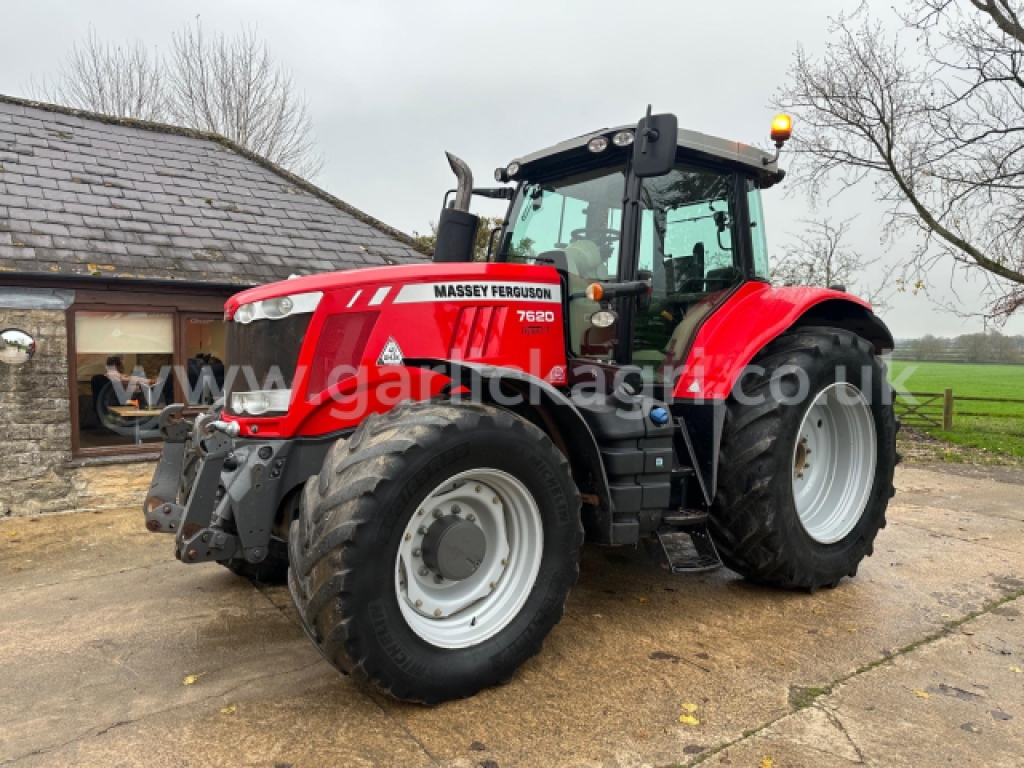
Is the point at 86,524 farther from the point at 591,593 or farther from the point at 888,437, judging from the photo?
the point at 888,437

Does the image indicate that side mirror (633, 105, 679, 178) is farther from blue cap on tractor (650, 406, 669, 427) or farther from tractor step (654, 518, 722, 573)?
tractor step (654, 518, 722, 573)

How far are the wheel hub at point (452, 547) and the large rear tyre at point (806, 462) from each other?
5.06 ft

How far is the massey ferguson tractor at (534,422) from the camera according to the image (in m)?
2.75

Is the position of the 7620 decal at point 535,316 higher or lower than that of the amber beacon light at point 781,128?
lower

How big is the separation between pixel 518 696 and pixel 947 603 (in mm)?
Result: 2620

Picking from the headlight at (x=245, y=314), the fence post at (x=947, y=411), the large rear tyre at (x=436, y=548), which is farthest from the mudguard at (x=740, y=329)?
the fence post at (x=947, y=411)

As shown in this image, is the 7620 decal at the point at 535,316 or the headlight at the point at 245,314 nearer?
the headlight at the point at 245,314

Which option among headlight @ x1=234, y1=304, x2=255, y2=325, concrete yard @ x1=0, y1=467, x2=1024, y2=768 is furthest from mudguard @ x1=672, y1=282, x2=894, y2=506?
headlight @ x1=234, y1=304, x2=255, y2=325

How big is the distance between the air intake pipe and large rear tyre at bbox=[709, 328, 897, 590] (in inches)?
68.7

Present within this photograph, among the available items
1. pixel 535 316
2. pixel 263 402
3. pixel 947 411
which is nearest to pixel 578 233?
pixel 535 316

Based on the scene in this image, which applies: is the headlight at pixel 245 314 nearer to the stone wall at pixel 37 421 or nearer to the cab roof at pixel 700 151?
the cab roof at pixel 700 151

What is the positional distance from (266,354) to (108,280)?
4.65m

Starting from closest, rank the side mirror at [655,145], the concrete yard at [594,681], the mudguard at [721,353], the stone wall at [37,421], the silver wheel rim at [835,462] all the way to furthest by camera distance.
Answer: the concrete yard at [594,681]
the side mirror at [655,145]
the mudguard at [721,353]
the silver wheel rim at [835,462]
the stone wall at [37,421]

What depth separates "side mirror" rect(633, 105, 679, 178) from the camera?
343cm
